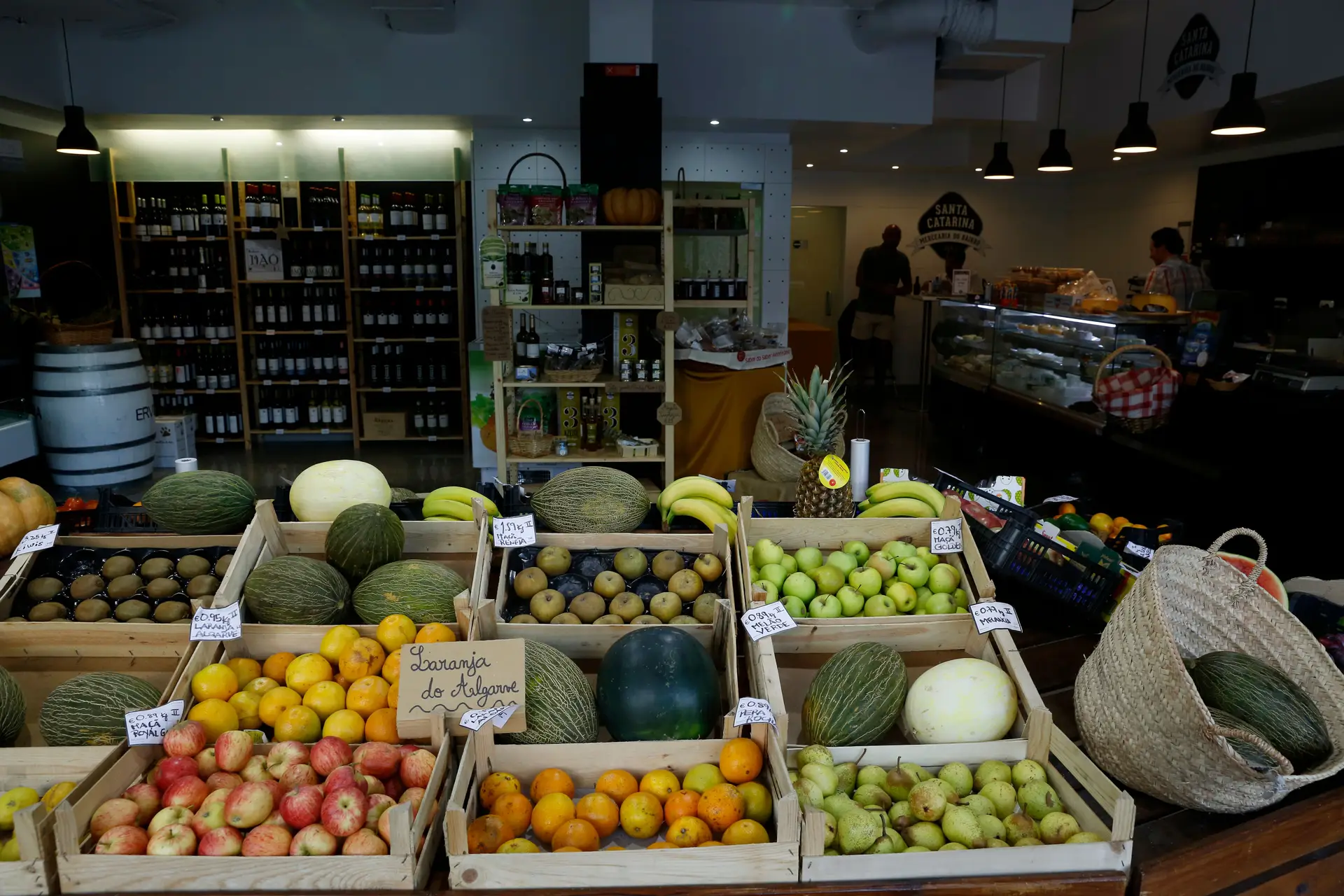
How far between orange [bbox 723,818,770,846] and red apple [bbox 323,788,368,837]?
0.59m

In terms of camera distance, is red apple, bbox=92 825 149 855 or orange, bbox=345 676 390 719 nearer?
red apple, bbox=92 825 149 855

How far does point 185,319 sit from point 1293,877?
338 inches

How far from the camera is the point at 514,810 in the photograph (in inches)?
62.0

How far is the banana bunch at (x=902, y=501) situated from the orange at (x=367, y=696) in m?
1.30

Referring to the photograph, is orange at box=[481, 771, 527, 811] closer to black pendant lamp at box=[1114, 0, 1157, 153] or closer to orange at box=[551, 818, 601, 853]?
orange at box=[551, 818, 601, 853]

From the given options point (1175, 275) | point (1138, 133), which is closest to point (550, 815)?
point (1138, 133)

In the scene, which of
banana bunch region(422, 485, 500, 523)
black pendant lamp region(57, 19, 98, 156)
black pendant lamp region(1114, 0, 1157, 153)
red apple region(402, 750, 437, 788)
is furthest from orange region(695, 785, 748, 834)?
black pendant lamp region(1114, 0, 1157, 153)

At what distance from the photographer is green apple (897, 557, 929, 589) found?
2215 millimetres

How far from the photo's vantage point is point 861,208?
11938 mm

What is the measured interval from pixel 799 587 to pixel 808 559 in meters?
0.13

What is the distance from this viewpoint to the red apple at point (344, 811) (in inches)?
58.2

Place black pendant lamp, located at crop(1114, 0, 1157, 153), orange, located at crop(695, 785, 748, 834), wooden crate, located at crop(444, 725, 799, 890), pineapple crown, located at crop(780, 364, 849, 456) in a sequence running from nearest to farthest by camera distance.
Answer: wooden crate, located at crop(444, 725, 799, 890), orange, located at crop(695, 785, 748, 834), pineapple crown, located at crop(780, 364, 849, 456), black pendant lamp, located at crop(1114, 0, 1157, 153)

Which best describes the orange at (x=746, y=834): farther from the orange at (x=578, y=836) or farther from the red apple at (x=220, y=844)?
the red apple at (x=220, y=844)

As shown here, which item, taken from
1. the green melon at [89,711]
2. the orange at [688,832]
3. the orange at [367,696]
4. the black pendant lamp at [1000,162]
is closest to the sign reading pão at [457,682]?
the orange at [367,696]
